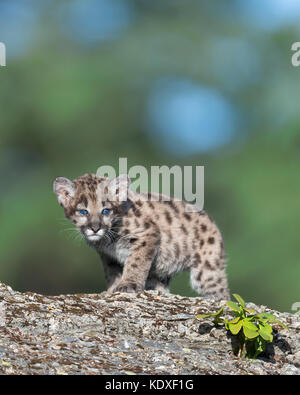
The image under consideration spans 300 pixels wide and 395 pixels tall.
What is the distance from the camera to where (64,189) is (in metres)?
12.3

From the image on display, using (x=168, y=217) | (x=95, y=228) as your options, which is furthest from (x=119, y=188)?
(x=168, y=217)

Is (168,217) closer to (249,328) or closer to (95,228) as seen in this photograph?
(95,228)

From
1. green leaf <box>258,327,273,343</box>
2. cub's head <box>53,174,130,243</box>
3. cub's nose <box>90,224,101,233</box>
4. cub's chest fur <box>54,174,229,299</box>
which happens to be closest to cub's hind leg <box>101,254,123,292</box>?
cub's chest fur <box>54,174,229,299</box>

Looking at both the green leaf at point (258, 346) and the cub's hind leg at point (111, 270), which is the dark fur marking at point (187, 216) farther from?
the green leaf at point (258, 346)

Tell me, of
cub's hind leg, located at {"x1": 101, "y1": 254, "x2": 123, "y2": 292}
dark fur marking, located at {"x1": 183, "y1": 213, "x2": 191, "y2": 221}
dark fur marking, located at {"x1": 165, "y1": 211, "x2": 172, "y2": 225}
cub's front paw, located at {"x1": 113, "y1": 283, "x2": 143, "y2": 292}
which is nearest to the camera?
cub's front paw, located at {"x1": 113, "y1": 283, "x2": 143, "y2": 292}

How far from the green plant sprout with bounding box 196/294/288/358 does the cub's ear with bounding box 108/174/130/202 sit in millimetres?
4411

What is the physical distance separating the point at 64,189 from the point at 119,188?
0.80m

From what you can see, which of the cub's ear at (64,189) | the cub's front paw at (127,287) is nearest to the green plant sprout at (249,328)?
the cub's front paw at (127,287)

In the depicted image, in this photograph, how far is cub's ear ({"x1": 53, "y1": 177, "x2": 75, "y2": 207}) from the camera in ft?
40.2

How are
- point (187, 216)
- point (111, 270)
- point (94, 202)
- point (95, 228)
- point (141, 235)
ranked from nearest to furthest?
point (95, 228) < point (94, 202) < point (141, 235) < point (111, 270) < point (187, 216)

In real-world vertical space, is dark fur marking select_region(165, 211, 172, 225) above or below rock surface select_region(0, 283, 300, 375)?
above

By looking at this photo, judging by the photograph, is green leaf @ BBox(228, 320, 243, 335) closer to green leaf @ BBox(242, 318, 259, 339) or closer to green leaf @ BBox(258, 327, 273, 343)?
green leaf @ BBox(242, 318, 259, 339)
